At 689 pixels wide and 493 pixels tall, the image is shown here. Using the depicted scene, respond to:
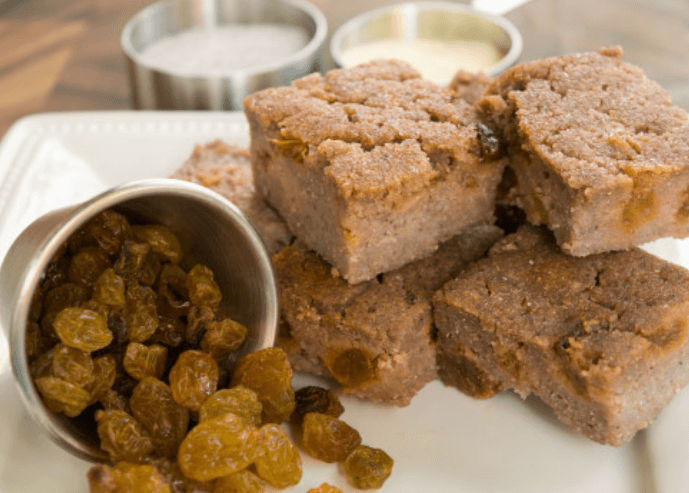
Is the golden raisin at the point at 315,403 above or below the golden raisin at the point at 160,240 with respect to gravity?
below

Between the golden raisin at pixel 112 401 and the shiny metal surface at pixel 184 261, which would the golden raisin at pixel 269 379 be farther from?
the golden raisin at pixel 112 401

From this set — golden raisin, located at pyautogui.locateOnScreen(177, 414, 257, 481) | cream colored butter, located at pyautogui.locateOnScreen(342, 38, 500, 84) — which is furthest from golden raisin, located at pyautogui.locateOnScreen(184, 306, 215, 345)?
cream colored butter, located at pyautogui.locateOnScreen(342, 38, 500, 84)

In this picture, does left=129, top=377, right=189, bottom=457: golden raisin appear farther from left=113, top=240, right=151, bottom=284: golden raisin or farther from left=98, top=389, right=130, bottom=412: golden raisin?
left=113, top=240, right=151, bottom=284: golden raisin

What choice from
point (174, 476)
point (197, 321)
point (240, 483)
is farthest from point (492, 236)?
point (174, 476)

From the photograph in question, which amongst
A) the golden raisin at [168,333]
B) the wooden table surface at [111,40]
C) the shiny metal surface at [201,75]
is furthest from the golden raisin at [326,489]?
the wooden table surface at [111,40]

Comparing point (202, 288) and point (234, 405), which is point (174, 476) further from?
point (202, 288)
